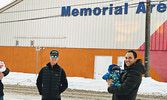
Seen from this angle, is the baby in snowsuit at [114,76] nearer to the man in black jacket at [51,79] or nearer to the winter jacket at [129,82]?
the winter jacket at [129,82]

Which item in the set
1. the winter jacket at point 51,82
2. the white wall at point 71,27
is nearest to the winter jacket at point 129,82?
the winter jacket at point 51,82

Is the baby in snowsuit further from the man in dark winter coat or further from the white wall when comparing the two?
the white wall

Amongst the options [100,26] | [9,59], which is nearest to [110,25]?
[100,26]

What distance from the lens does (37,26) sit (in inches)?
938

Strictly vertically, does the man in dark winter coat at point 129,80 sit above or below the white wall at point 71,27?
below

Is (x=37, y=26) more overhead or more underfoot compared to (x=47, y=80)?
more overhead

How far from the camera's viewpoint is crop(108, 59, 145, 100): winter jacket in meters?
3.45

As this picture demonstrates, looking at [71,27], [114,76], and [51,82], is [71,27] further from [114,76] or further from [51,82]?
[114,76]

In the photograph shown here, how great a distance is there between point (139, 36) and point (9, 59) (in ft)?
46.2

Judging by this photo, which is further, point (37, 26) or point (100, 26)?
point (37, 26)

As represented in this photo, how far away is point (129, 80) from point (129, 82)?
33 mm

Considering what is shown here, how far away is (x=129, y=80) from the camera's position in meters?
3.46

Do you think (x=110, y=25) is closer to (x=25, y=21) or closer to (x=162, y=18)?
(x=162, y=18)

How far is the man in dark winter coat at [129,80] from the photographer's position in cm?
346
